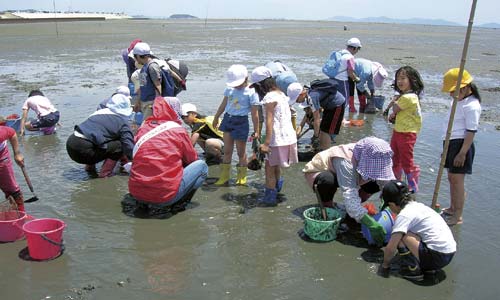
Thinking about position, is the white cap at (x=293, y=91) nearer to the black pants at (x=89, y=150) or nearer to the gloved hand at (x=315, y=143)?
the gloved hand at (x=315, y=143)

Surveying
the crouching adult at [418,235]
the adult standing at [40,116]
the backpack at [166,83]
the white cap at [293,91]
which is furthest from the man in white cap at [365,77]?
the crouching adult at [418,235]

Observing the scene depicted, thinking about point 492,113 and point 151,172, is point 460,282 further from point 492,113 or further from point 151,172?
point 492,113

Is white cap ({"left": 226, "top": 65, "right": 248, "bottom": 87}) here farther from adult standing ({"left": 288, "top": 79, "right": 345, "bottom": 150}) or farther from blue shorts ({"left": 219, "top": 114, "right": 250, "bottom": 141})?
adult standing ({"left": 288, "top": 79, "right": 345, "bottom": 150})

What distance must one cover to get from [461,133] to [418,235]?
1.62 metres

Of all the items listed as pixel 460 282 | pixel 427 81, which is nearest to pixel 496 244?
pixel 460 282

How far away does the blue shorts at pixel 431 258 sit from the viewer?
409 centimetres

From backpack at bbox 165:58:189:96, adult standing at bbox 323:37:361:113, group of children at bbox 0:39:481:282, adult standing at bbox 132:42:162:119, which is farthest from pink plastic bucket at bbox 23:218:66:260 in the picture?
adult standing at bbox 323:37:361:113

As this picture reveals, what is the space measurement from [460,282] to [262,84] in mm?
3131

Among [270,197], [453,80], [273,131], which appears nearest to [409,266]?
[270,197]

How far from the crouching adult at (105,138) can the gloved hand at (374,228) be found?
3481 mm

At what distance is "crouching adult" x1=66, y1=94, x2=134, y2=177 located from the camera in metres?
6.44

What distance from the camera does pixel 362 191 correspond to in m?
5.38

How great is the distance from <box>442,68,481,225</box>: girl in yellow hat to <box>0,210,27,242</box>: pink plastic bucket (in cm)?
468

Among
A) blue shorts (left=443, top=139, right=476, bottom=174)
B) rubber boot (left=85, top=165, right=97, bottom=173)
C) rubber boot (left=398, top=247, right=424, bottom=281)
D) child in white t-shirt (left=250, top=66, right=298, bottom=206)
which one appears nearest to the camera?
rubber boot (left=398, top=247, right=424, bottom=281)
